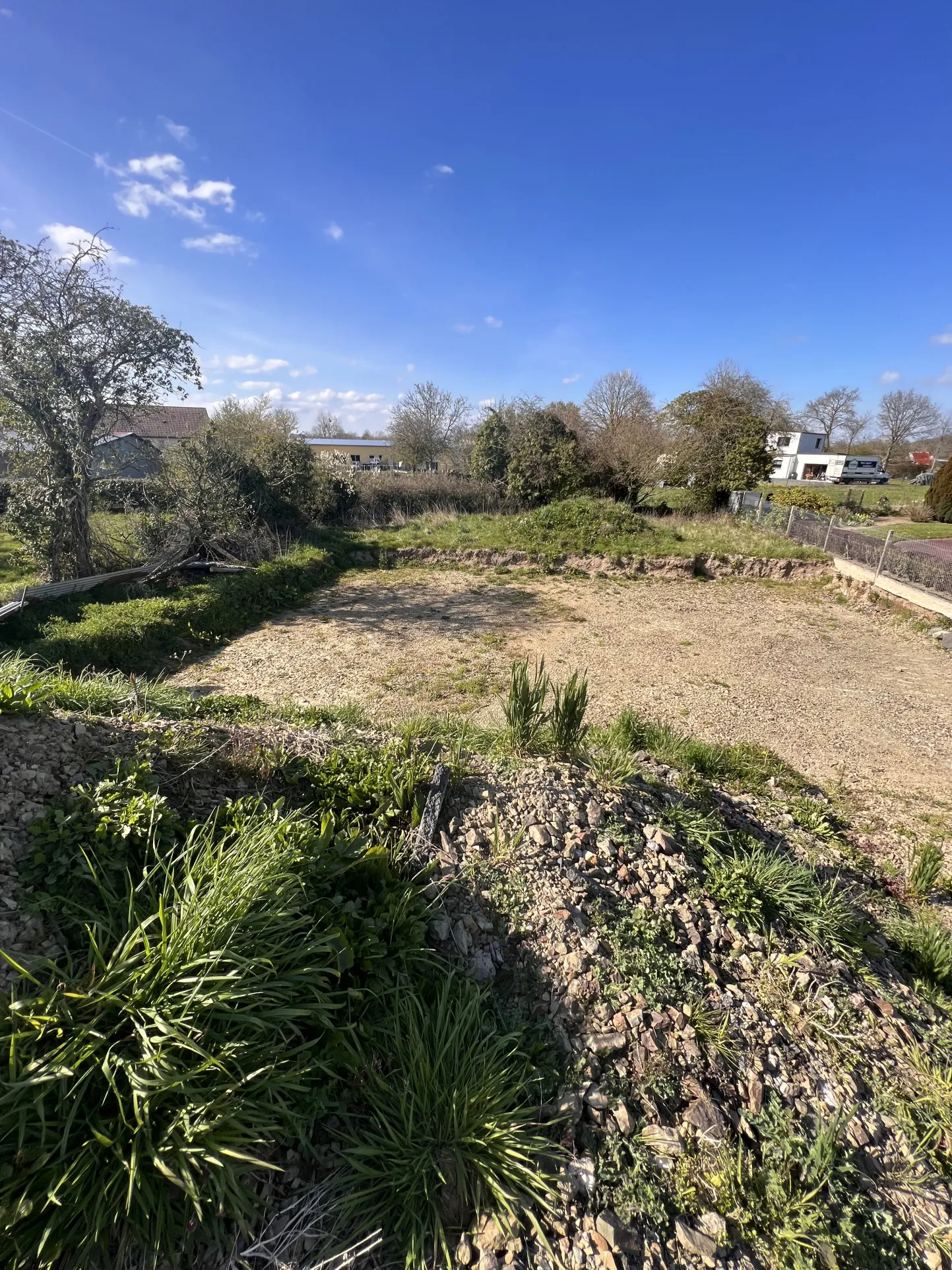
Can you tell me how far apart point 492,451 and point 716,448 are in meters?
8.40

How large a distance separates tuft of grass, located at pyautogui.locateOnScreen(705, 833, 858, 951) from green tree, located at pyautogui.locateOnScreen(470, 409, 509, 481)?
65.3 ft

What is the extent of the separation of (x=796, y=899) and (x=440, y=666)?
5665mm

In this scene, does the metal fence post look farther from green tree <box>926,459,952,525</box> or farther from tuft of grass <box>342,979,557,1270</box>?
green tree <box>926,459,952,525</box>

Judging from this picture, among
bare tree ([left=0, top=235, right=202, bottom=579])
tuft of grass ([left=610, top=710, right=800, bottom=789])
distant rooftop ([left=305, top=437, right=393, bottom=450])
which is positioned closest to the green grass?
bare tree ([left=0, top=235, right=202, bottom=579])

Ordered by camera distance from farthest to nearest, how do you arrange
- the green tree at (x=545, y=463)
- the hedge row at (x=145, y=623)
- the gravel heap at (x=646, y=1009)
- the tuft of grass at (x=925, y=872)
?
the green tree at (x=545, y=463)
the hedge row at (x=145, y=623)
the tuft of grass at (x=925, y=872)
the gravel heap at (x=646, y=1009)

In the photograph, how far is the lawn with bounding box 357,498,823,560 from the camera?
14688 millimetres

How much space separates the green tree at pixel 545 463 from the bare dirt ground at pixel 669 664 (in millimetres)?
8520

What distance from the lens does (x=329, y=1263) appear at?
152 cm

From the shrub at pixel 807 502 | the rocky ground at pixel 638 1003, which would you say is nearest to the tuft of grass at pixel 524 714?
the rocky ground at pixel 638 1003

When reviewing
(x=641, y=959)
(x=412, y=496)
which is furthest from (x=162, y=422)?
(x=641, y=959)

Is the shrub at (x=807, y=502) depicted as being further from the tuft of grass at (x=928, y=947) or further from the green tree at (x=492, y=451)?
the tuft of grass at (x=928, y=947)

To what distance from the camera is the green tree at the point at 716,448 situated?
1922 cm

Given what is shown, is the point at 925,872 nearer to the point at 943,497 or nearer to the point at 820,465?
the point at 943,497

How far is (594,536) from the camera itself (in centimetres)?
1544
